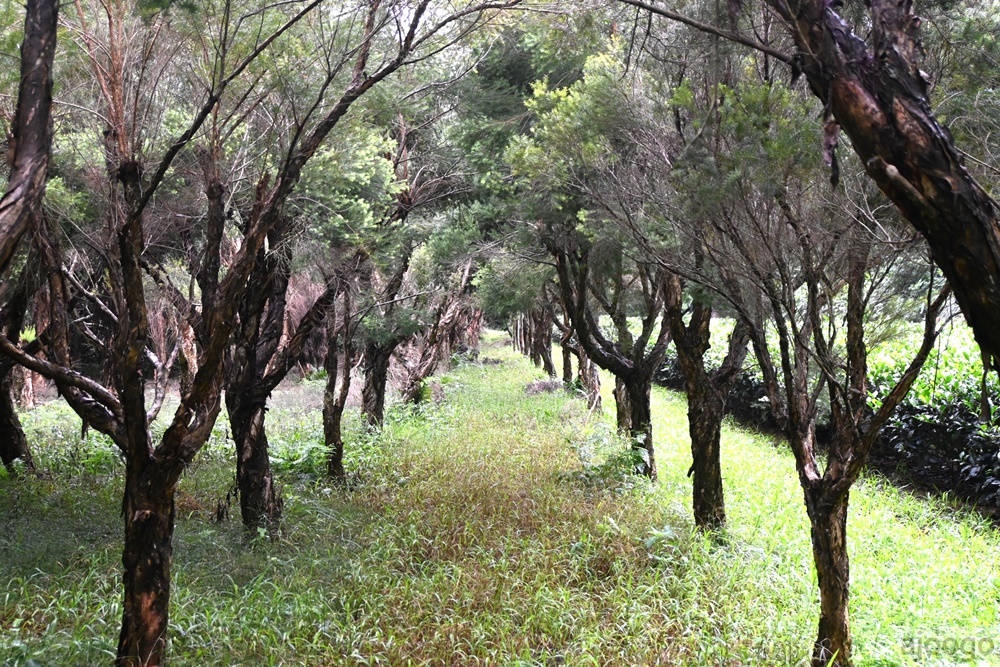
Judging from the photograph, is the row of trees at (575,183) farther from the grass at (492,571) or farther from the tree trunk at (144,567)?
the grass at (492,571)

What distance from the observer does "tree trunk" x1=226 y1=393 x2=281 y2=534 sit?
253 inches

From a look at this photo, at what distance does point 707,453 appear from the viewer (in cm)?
629

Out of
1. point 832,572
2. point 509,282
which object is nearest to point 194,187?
point 509,282

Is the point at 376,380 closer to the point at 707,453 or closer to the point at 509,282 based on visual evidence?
the point at 509,282

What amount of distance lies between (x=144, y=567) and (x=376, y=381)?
28.1 feet

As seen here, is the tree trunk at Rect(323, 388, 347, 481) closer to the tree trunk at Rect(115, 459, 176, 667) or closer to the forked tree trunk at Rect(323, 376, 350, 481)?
the forked tree trunk at Rect(323, 376, 350, 481)

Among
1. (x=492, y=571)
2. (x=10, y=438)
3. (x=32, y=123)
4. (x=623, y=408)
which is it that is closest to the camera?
(x=32, y=123)

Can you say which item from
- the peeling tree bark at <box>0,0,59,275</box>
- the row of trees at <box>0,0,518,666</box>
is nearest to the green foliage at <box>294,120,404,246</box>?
the row of trees at <box>0,0,518,666</box>

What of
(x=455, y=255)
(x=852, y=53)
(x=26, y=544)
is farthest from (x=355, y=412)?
(x=852, y=53)

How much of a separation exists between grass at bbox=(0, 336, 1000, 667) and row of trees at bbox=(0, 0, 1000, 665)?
664 millimetres

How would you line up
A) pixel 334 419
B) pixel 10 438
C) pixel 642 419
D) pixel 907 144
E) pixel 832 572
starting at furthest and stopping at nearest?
1. pixel 334 419
2. pixel 642 419
3. pixel 10 438
4. pixel 832 572
5. pixel 907 144

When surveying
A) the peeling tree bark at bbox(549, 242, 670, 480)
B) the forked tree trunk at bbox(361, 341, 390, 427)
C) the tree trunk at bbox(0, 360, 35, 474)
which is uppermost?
the peeling tree bark at bbox(549, 242, 670, 480)

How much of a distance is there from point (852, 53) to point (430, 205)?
10.4m

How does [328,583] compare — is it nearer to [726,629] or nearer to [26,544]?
[26,544]
